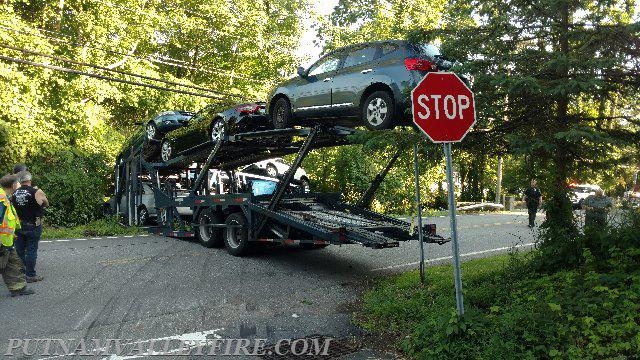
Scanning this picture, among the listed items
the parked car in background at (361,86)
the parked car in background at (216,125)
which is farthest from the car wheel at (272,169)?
the parked car in background at (361,86)

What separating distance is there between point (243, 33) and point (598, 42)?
22.9 meters

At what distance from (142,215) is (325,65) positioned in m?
8.46

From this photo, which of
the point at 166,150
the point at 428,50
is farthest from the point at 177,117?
the point at 428,50

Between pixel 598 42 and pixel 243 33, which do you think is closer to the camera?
pixel 598 42

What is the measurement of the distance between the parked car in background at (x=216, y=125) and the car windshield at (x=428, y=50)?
3.91m

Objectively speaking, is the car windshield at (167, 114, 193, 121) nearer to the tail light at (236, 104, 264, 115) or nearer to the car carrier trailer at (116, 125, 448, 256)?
the car carrier trailer at (116, 125, 448, 256)

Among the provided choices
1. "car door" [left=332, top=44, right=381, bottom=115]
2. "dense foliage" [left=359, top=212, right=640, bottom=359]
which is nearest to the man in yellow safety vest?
"dense foliage" [left=359, top=212, right=640, bottom=359]

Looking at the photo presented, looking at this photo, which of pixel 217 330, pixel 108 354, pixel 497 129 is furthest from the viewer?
pixel 497 129

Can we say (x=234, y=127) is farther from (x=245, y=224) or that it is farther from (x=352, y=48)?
→ (x=352, y=48)

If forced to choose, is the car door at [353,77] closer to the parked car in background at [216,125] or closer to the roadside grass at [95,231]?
the parked car in background at [216,125]

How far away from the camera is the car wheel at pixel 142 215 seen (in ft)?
49.4

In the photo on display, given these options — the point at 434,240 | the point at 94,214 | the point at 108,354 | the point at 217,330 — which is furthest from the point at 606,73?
the point at 94,214

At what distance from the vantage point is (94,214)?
17.1 meters

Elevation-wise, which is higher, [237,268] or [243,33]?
[243,33]
